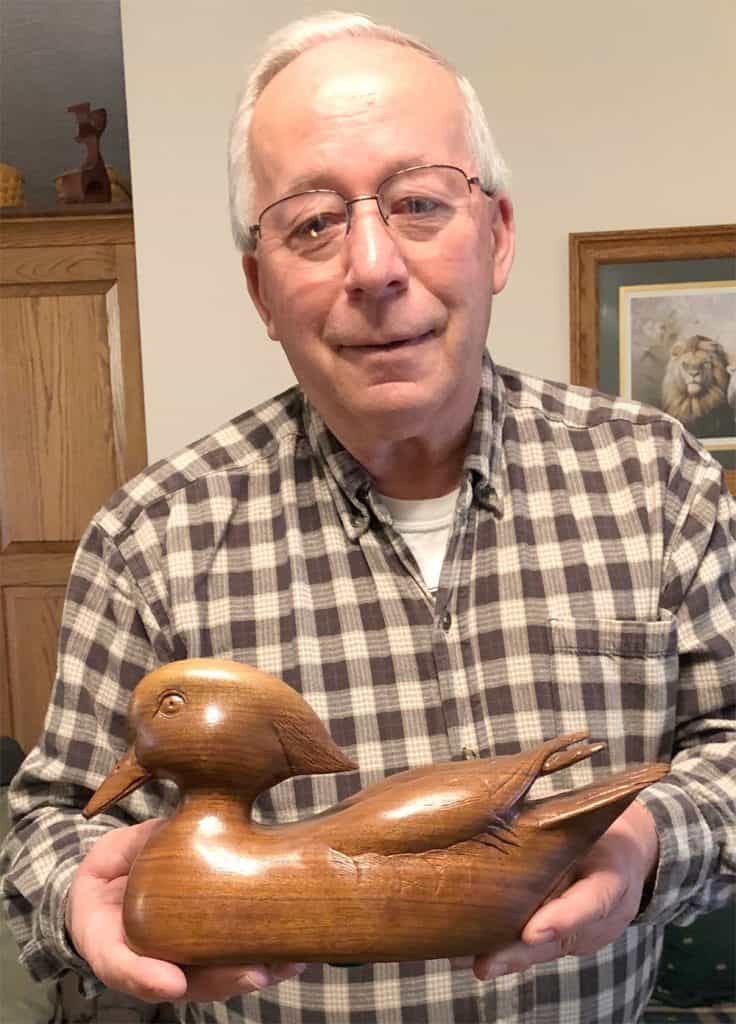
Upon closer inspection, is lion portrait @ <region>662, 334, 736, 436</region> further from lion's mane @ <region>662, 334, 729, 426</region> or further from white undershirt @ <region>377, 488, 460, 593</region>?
white undershirt @ <region>377, 488, 460, 593</region>

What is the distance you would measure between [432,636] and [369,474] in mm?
200

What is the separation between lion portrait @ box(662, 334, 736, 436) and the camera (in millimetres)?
2234

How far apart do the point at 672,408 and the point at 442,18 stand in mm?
1034

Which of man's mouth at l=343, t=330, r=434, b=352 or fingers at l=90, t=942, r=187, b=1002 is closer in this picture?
fingers at l=90, t=942, r=187, b=1002

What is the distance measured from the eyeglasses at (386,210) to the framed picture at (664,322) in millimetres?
1309

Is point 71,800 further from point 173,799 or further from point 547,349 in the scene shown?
point 547,349

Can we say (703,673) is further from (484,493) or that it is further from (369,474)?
(369,474)

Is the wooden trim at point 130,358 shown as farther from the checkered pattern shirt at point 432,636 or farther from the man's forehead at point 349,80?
the man's forehead at point 349,80

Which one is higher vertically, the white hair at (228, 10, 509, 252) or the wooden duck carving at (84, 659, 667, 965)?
the white hair at (228, 10, 509, 252)

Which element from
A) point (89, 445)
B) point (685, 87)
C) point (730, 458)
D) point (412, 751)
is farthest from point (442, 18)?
point (412, 751)

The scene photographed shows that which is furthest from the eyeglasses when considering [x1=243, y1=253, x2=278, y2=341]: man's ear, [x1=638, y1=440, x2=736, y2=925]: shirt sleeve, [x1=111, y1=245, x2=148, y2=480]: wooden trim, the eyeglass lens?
[x1=111, y1=245, x2=148, y2=480]: wooden trim

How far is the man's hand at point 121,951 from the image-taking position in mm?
702

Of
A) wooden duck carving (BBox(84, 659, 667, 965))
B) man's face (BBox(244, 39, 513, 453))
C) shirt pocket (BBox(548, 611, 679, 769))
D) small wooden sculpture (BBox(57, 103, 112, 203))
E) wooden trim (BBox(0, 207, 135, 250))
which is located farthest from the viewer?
small wooden sculpture (BBox(57, 103, 112, 203))

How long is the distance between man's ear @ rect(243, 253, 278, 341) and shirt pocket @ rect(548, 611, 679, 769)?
464mm
